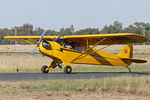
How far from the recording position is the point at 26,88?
507 inches

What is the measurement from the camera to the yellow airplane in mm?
19703

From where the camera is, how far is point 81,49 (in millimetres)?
21609

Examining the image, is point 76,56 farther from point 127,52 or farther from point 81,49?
point 127,52

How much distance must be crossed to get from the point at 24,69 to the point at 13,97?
43.4 feet

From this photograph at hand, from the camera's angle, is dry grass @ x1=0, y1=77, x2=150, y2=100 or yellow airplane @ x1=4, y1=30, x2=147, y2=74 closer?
dry grass @ x1=0, y1=77, x2=150, y2=100

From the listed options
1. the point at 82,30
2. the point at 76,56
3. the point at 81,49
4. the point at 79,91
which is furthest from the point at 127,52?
the point at 82,30

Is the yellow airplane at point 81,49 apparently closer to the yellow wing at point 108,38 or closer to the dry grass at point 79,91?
the yellow wing at point 108,38

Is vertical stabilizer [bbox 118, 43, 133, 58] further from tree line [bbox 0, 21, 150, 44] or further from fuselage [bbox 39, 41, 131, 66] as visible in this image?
tree line [bbox 0, 21, 150, 44]

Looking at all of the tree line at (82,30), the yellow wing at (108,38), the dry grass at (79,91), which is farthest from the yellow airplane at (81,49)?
the tree line at (82,30)

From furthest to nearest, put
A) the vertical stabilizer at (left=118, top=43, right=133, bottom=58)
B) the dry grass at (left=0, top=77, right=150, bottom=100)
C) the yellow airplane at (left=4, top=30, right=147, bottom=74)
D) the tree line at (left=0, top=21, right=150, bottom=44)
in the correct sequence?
the tree line at (left=0, top=21, right=150, bottom=44), the vertical stabilizer at (left=118, top=43, right=133, bottom=58), the yellow airplane at (left=4, top=30, right=147, bottom=74), the dry grass at (left=0, top=77, right=150, bottom=100)

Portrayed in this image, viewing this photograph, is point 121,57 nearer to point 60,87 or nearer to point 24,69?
point 24,69

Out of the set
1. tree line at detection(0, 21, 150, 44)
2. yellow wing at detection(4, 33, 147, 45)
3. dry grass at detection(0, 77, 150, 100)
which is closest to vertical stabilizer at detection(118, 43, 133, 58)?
yellow wing at detection(4, 33, 147, 45)

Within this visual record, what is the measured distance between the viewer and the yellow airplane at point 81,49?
19703 mm

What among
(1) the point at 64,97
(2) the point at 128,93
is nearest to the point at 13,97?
(1) the point at 64,97
